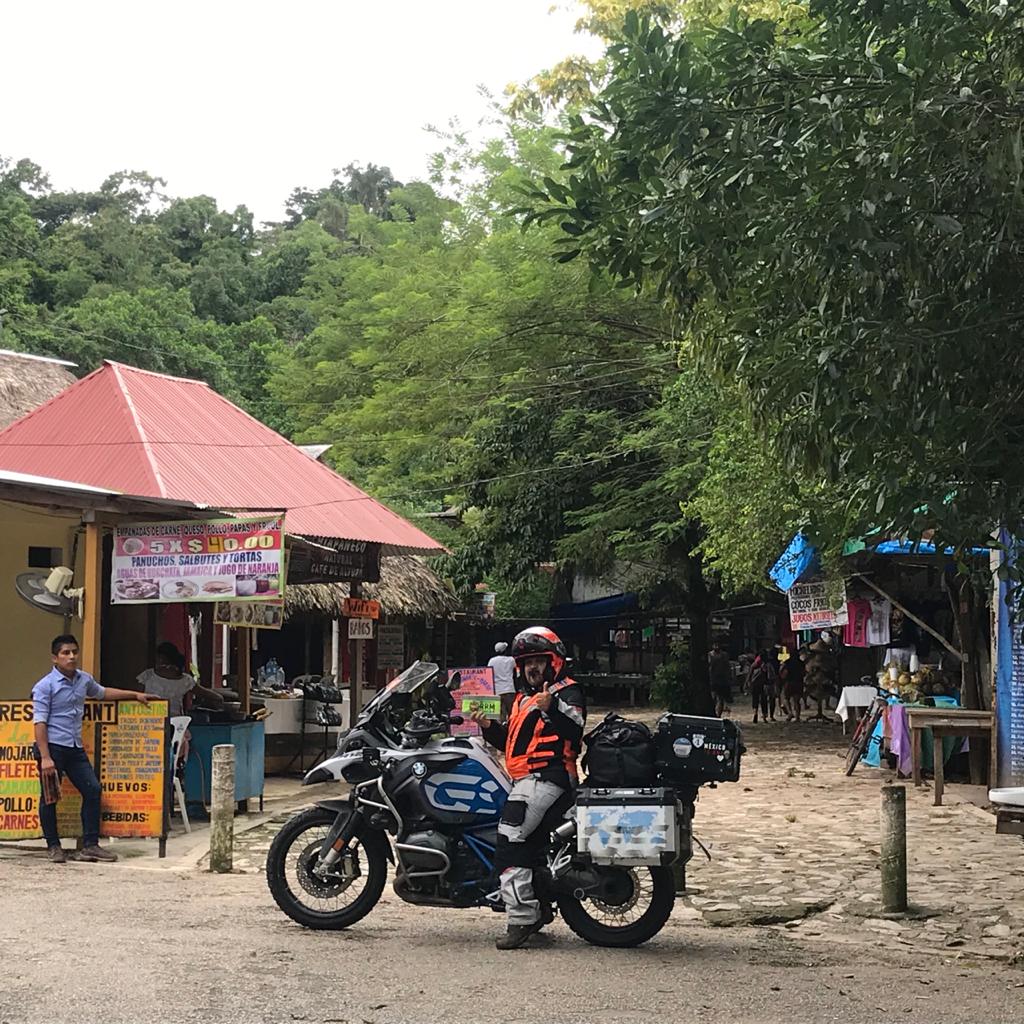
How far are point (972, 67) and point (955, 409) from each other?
1.55 meters

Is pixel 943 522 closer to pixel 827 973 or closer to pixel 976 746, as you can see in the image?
pixel 827 973

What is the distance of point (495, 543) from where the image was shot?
80.2 feet

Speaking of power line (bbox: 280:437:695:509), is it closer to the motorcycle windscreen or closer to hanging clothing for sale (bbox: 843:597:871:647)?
hanging clothing for sale (bbox: 843:597:871:647)

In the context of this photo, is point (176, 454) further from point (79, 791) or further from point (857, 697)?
point (857, 697)

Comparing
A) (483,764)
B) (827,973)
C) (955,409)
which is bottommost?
(827,973)

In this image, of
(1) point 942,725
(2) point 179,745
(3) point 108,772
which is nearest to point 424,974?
(3) point 108,772

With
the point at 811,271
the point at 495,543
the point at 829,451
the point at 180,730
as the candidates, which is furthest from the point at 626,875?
the point at 495,543

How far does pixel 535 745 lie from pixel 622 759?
1.50ft

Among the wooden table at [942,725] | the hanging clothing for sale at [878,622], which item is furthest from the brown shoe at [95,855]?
the hanging clothing for sale at [878,622]

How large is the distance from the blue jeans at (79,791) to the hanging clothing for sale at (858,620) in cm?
1109

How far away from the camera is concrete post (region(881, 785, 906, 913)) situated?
8.80m

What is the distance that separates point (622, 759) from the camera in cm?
750

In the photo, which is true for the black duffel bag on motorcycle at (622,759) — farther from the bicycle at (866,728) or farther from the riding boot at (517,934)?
the bicycle at (866,728)

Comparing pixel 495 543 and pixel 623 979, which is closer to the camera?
pixel 623 979
